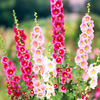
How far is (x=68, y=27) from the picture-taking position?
196cm

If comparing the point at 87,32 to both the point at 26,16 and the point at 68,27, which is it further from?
the point at 26,16

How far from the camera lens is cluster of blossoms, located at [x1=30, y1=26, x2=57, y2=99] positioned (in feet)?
1.87

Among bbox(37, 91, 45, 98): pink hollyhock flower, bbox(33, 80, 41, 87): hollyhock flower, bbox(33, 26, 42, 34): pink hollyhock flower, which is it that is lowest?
bbox(37, 91, 45, 98): pink hollyhock flower

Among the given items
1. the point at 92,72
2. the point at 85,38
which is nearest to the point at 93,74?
the point at 92,72

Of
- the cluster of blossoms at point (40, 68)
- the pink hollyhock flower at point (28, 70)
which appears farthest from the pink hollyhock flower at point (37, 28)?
the pink hollyhock flower at point (28, 70)

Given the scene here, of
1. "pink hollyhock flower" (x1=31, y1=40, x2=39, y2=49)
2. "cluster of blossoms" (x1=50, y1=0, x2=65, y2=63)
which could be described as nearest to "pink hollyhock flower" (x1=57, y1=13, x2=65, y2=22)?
"cluster of blossoms" (x1=50, y1=0, x2=65, y2=63)

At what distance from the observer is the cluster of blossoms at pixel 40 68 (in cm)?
57

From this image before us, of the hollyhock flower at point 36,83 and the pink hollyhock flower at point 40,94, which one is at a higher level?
the hollyhock flower at point 36,83

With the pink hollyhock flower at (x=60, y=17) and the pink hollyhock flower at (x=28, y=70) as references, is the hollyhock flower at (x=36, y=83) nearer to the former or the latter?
the pink hollyhock flower at (x=28, y=70)

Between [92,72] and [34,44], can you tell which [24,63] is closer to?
[34,44]

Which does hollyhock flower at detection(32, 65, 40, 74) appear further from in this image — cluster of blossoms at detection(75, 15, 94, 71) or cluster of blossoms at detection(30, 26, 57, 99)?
cluster of blossoms at detection(75, 15, 94, 71)

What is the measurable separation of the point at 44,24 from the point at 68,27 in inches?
9.9

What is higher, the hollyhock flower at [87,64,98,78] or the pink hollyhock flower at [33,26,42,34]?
the pink hollyhock flower at [33,26,42,34]

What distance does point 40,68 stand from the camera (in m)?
0.62
